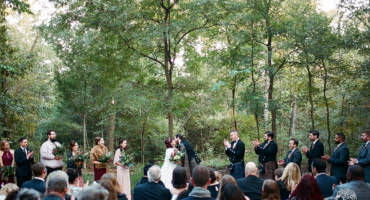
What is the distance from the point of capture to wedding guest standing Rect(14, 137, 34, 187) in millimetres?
8633

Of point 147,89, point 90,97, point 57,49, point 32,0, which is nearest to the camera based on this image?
point 147,89

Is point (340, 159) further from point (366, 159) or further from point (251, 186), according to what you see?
point (251, 186)

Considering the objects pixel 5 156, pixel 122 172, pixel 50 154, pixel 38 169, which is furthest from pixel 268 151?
pixel 5 156

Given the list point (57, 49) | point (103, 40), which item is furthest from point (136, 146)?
point (103, 40)

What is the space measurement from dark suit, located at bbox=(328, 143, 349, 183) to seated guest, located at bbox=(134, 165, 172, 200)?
16.6 feet

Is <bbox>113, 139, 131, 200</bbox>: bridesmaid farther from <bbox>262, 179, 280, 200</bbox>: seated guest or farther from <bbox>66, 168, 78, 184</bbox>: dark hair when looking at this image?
<bbox>262, 179, 280, 200</bbox>: seated guest

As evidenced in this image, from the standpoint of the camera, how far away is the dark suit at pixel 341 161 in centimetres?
782

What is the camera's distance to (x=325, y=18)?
11.3 meters

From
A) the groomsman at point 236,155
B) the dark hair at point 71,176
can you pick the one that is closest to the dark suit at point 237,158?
the groomsman at point 236,155

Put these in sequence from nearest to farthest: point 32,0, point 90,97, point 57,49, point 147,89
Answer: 1. point 147,89
2. point 57,49
3. point 90,97
4. point 32,0

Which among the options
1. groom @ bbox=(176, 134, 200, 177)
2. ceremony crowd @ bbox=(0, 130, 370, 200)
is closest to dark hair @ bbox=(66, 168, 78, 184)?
ceremony crowd @ bbox=(0, 130, 370, 200)

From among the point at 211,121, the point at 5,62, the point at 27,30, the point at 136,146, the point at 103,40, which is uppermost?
the point at 27,30

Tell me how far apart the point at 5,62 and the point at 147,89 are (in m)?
5.00

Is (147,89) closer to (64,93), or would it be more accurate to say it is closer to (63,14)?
(63,14)
